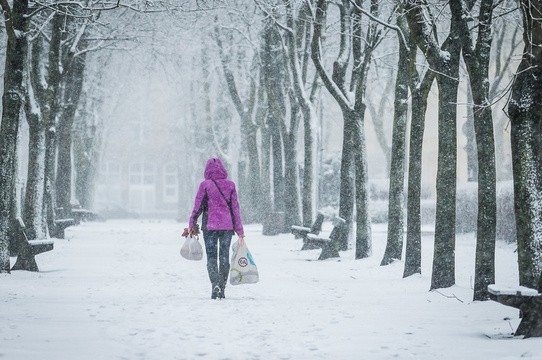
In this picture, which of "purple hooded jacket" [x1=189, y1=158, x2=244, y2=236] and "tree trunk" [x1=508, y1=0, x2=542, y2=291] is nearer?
"tree trunk" [x1=508, y1=0, x2=542, y2=291]

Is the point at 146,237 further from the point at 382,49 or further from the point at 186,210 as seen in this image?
the point at 186,210

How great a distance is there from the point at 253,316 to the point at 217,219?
1.65 meters

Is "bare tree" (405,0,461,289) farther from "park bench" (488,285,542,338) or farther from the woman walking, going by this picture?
"park bench" (488,285,542,338)

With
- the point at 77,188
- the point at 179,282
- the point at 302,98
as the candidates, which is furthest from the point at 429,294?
the point at 77,188

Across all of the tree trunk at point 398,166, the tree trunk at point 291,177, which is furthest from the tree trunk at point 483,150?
the tree trunk at point 291,177

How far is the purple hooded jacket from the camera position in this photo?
30.2ft

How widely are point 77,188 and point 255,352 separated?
2999 cm

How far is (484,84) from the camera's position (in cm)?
885

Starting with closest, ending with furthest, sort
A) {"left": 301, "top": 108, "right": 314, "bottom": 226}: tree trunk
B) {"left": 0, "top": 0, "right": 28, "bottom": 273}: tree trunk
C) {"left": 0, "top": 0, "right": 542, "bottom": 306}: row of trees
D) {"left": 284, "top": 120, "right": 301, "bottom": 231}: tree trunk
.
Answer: {"left": 0, "top": 0, "right": 542, "bottom": 306}: row of trees → {"left": 0, "top": 0, "right": 28, "bottom": 273}: tree trunk → {"left": 301, "top": 108, "right": 314, "bottom": 226}: tree trunk → {"left": 284, "top": 120, "right": 301, "bottom": 231}: tree trunk

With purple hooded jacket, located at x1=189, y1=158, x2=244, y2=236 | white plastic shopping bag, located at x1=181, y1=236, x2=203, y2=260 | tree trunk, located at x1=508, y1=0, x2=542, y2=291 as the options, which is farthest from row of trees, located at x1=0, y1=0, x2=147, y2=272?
tree trunk, located at x1=508, y1=0, x2=542, y2=291

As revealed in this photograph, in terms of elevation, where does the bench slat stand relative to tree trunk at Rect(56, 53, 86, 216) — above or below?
below

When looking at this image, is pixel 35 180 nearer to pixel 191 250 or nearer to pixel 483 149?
pixel 191 250

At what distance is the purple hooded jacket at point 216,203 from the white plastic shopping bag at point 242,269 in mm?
274

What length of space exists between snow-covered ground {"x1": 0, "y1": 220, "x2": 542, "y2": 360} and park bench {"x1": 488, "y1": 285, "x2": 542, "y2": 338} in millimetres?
163
